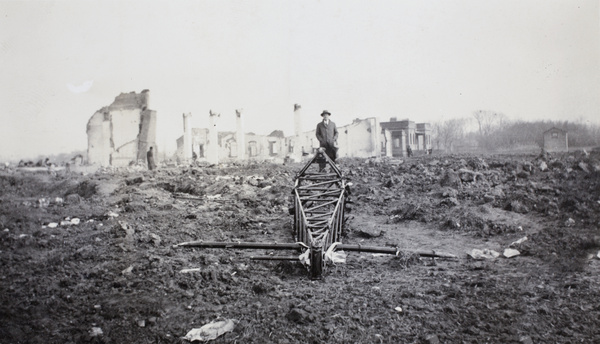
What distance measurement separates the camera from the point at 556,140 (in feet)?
69.8

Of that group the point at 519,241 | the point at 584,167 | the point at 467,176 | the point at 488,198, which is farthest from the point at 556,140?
the point at 519,241

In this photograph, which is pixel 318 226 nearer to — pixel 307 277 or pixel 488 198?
pixel 307 277

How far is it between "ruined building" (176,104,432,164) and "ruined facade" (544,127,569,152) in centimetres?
904

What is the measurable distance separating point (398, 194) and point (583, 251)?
5.96 meters

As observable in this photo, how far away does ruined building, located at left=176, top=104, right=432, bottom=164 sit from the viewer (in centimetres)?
2834

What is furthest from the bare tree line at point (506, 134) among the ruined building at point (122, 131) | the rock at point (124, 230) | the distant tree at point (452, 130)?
the ruined building at point (122, 131)

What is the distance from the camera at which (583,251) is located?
4.89 m

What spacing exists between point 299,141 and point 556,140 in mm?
15730

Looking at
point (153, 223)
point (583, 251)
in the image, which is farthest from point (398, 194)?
point (153, 223)

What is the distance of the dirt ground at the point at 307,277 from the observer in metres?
3.06

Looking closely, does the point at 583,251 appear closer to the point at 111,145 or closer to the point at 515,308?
the point at 515,308

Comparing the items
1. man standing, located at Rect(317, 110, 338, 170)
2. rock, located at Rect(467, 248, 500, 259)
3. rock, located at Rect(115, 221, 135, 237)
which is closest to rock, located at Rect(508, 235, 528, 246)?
rock, located at Rect(467, 248, 500, 259)

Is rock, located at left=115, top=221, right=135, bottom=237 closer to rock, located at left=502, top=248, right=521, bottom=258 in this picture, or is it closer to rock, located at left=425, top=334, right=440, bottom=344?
rock, located at left=425, top=334, right=440, bottom=344

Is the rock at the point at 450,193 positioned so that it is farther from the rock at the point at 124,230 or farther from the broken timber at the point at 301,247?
the rock at the point at 124,230
